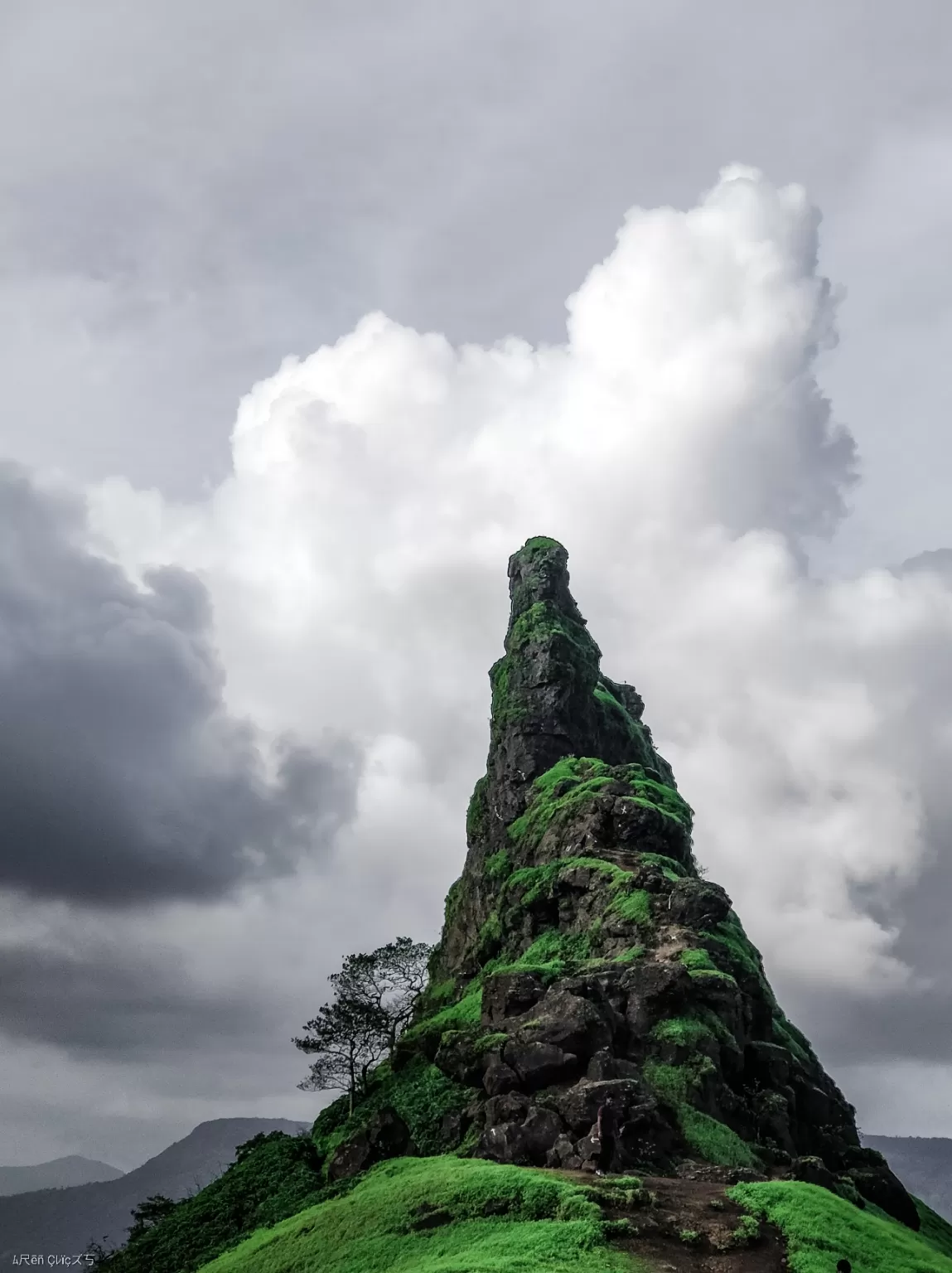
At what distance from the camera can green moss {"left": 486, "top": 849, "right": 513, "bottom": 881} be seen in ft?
300

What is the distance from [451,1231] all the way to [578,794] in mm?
50995

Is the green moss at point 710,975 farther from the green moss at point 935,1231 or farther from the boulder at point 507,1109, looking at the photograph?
the green moss at point 935,1231

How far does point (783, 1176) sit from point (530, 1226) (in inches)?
753

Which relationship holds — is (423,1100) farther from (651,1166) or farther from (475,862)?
(475,862)

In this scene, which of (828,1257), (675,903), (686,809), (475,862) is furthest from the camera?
(475,862)

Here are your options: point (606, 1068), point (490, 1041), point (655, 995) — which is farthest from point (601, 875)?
point (606, 1068)

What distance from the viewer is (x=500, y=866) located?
92688 millimetres

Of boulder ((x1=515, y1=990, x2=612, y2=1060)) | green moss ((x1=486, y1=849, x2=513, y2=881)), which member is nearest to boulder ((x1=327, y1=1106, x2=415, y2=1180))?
boulder ((x1=515, y1=990, x2=612, y2=1060))

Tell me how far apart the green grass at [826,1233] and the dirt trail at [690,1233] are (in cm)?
62

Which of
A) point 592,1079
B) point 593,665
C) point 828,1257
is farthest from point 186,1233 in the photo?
point 593,665

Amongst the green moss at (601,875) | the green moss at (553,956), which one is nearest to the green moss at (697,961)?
the green moss at (601,875)

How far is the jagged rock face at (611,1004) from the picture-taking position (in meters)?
45.0

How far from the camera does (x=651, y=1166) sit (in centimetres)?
4128

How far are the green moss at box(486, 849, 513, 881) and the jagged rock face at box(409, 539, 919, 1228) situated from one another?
0.79ft
